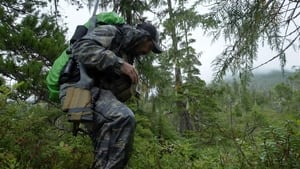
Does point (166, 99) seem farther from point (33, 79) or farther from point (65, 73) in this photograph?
point (65, 73)

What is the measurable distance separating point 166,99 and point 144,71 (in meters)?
1.30

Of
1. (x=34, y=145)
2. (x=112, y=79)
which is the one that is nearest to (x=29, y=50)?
(x=34, y=145)

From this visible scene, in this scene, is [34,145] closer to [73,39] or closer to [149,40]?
[73,39]

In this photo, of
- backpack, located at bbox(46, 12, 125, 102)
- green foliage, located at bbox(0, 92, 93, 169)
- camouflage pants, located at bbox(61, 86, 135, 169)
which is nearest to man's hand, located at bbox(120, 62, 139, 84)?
camouflage pants, located at bbox(61, 86, 135, 169)

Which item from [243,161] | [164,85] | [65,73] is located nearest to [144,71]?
[164,85]

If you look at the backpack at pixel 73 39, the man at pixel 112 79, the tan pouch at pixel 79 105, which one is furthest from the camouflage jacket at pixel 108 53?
the tan pouch at pixel 79 105

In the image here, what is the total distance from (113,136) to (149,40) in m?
0.89

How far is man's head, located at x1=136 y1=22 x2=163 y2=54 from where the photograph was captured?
3.70 meters

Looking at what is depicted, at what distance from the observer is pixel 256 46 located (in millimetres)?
4379

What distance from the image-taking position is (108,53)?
3.41m

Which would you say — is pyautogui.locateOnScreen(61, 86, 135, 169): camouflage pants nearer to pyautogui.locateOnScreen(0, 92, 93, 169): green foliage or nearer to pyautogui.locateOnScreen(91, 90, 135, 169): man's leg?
pyautogui.locateOnScreen(91, 90, 135, 169): man's leg

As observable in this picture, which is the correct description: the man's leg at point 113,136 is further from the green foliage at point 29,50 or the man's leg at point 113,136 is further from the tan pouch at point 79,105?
the green foliage at point 29,50

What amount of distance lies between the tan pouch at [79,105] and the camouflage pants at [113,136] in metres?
0.08

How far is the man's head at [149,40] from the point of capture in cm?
370
